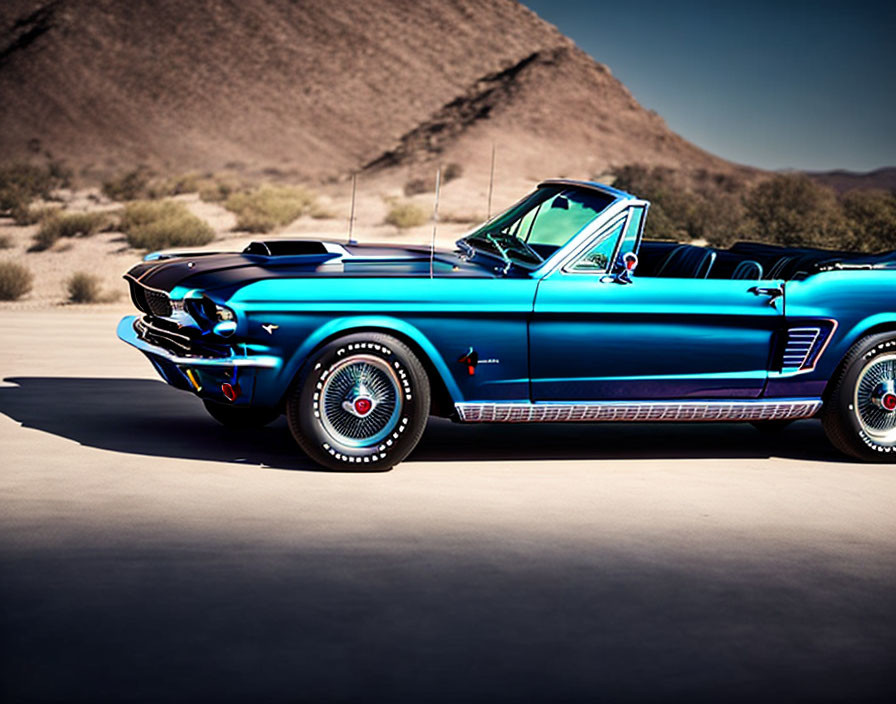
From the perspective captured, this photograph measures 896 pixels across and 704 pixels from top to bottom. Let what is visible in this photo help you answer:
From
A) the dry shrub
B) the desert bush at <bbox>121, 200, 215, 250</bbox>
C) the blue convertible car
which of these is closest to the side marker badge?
the blue convertible car

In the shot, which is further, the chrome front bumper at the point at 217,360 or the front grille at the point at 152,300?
the front grille at the point at 152,300

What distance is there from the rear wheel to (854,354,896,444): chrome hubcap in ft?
12.6

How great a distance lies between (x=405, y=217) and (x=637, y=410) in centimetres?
3168

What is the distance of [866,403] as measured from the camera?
9797 mm

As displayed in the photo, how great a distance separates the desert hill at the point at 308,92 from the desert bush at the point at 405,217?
25022 mm

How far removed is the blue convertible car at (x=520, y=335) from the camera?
859 cm

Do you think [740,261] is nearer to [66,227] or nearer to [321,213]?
[66,227]

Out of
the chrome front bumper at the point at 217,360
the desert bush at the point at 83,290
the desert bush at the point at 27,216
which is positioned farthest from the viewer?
the desert bush at the point at 27,216

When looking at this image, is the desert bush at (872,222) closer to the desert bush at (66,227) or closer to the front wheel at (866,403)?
the desert bush at (66,227)

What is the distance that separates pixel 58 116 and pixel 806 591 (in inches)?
2651

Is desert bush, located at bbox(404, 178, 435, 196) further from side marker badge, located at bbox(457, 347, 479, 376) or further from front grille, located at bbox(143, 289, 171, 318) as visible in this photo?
side marker badge, located at bbox(457, 347, 479, 376)

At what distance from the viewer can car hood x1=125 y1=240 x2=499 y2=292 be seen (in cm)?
876

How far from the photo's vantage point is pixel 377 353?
863 centimetres

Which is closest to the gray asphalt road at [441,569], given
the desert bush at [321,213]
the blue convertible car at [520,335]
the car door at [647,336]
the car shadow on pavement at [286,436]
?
the car shadow on pavement at [286,436]
